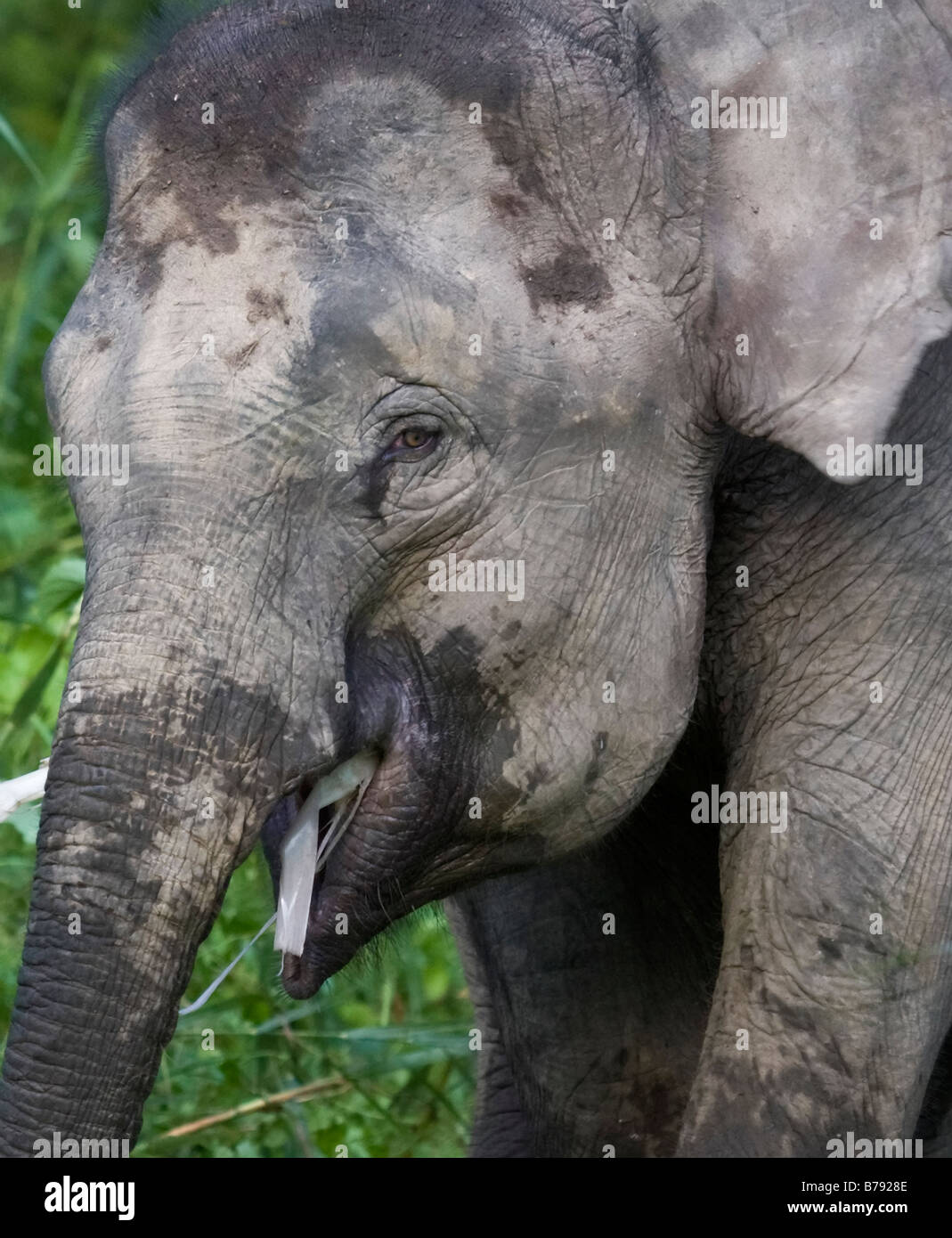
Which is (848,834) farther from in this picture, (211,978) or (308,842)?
(211,978)

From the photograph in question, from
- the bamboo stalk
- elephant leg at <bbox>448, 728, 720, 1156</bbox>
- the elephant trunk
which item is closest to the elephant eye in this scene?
the elephant trunk

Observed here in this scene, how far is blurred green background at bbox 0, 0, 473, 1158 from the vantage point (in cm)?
396

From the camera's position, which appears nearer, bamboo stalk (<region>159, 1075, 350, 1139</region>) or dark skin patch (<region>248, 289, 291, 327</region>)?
dark skin patch (<region>248, 289, 291, 327</region>)

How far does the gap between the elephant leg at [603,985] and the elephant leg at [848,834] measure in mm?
551

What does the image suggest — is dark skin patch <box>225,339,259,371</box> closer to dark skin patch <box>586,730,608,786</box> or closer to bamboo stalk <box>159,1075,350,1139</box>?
dark skin patch <box>586,730,608,786</box>

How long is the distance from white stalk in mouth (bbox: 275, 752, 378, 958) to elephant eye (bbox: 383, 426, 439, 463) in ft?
1.11

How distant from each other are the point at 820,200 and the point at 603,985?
52.0 inches

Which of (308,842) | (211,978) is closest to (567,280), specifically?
(308,842)

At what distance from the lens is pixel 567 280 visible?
2629mm

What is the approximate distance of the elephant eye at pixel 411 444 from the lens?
101 inches

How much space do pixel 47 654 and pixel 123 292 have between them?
2.05 meters

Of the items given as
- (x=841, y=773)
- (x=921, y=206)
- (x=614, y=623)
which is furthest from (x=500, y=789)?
(x=921, y=206)

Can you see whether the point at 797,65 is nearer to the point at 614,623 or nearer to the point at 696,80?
the point at 696,80

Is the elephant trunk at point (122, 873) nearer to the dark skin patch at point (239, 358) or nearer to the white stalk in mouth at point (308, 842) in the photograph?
the white stalk in mouth at point (308, 842)
